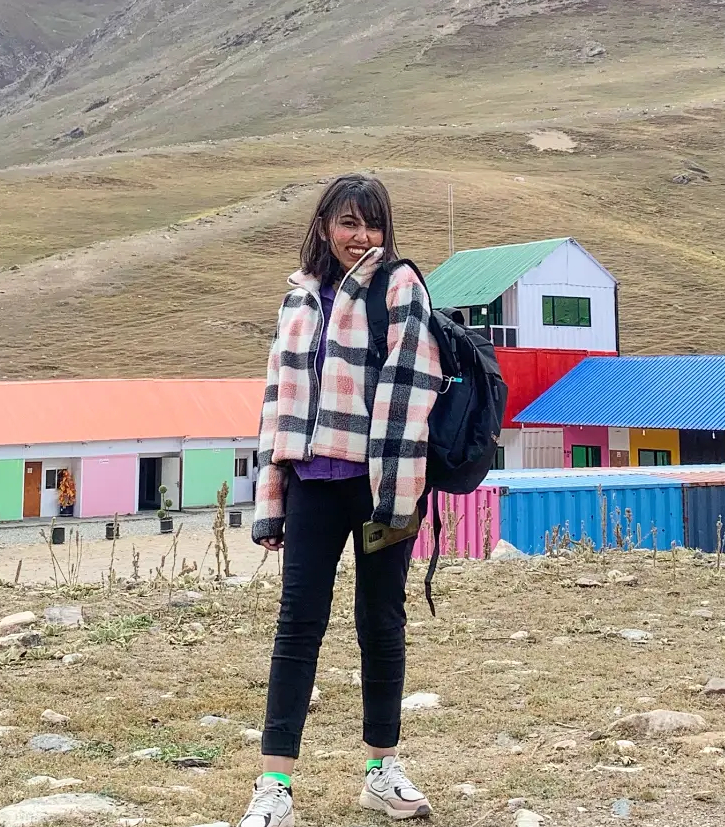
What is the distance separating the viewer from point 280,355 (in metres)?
3.88

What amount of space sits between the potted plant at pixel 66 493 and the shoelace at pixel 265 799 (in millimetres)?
27375

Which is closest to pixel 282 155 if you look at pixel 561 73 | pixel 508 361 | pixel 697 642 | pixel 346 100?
pixel 346 100

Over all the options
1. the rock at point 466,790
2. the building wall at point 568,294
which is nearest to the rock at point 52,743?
the rock at point 466,790

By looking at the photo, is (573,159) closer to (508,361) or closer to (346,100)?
(346,100)

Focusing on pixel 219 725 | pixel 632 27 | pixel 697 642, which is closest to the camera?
pixel 219 725

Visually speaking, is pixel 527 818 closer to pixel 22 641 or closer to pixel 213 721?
pixel 213 721

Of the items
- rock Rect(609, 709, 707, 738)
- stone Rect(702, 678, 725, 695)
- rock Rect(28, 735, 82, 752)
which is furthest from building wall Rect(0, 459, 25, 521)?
rock Rect(609, 709, 707, 738)

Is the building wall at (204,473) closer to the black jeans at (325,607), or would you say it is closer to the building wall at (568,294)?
the building wall at (568,294)

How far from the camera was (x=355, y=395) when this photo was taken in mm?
3760

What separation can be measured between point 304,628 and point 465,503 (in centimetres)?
1253

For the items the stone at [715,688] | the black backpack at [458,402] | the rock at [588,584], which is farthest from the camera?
the rock at [588,584]

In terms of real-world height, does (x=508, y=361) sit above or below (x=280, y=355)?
above

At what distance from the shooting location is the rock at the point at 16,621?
7.01 m

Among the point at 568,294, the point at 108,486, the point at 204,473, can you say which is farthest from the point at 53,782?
the point at 568,294
